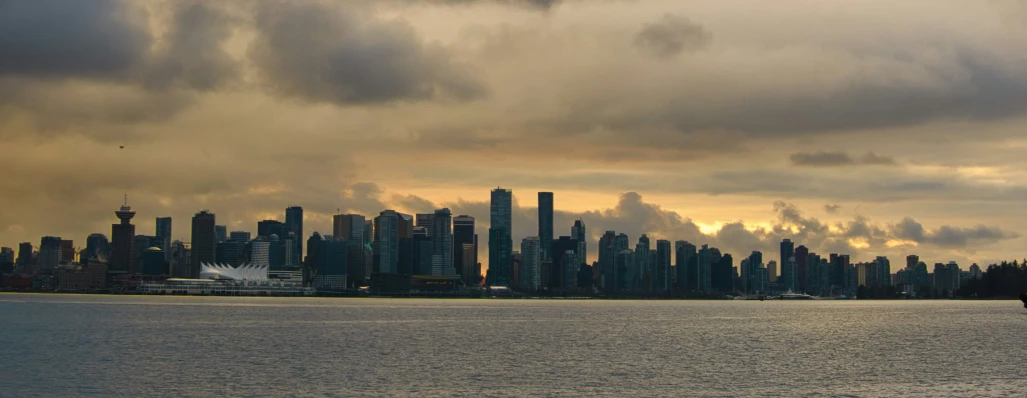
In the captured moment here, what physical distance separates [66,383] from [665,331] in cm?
11350

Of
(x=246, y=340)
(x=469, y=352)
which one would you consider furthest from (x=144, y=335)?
(x=469, y=352)

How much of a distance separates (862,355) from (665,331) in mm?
57747

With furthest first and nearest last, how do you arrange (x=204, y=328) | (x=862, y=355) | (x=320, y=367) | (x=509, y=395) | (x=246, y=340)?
(x=204, y=328) → (x=246, y=340) → (x=862, y=355) → (x=320, y=367) → (x=509, y=395)

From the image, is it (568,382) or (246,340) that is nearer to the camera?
(568,382)

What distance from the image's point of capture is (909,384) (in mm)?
97312

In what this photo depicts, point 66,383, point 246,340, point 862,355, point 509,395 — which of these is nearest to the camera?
point 509,395

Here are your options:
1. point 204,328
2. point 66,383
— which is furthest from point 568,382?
point 204,328

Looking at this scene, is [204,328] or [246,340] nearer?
[246,340]

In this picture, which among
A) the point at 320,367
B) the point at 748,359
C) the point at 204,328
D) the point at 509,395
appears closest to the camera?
the point at 509,395

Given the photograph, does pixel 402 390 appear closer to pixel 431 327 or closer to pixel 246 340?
pixel 246 340

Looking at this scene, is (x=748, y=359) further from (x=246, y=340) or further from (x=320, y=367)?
(x=246, y=340)

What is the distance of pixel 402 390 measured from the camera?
3499 inches

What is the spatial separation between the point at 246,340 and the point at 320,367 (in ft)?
155

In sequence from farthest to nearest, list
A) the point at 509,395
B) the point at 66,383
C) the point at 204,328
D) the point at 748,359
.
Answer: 1. the point at 204,328
2. the point at 748,359
3. the point at 66,383
4. the point at 509,395
